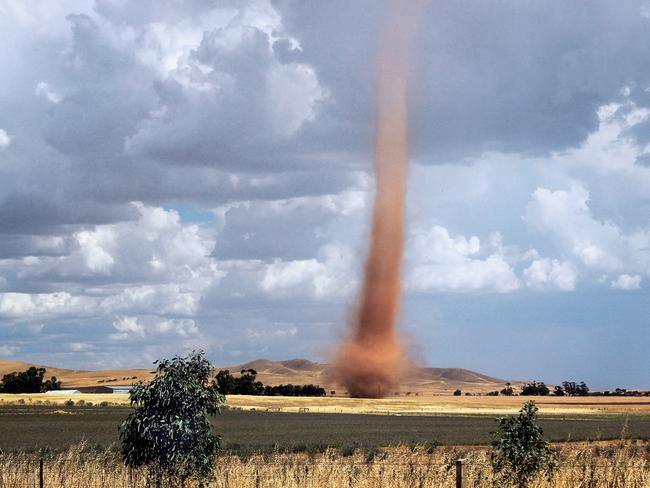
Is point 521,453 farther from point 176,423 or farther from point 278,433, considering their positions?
point 278,433

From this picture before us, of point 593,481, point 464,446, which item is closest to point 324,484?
point 593,481

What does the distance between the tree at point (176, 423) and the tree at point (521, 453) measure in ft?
27.5

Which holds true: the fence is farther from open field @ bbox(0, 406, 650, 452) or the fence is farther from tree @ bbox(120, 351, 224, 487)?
Result: open field @ bbox(0, 406, 650, 452)

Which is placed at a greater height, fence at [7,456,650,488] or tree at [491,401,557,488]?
tree at [491,401,557,488]

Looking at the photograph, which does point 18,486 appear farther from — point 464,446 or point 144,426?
point 464,446

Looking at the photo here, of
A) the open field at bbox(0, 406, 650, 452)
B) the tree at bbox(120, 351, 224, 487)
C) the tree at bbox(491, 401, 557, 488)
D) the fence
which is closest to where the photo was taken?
the tree at bbox(120, 351, 224, 487)

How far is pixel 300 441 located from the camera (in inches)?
2911

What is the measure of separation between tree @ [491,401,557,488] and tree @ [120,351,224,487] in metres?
8.37

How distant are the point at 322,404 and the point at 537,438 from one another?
6288 inches

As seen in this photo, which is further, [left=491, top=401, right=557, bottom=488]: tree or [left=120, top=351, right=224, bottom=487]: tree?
[left=491, top=401, right=557, bottom=488]: tree

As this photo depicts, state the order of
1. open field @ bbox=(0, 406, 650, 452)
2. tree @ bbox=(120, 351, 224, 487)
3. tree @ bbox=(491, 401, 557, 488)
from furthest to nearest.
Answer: open field @ bbox=(0, 406, 650, 452) < tree @ bbox=(491, 401, 557, 488) < tree @ bbox=(120, 351, 224, 487)

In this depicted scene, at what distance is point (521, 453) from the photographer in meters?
26.2

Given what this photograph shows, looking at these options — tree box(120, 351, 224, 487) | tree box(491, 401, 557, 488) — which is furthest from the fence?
tree box(120, 351, 224, 487)

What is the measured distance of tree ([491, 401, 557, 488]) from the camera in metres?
26.3
